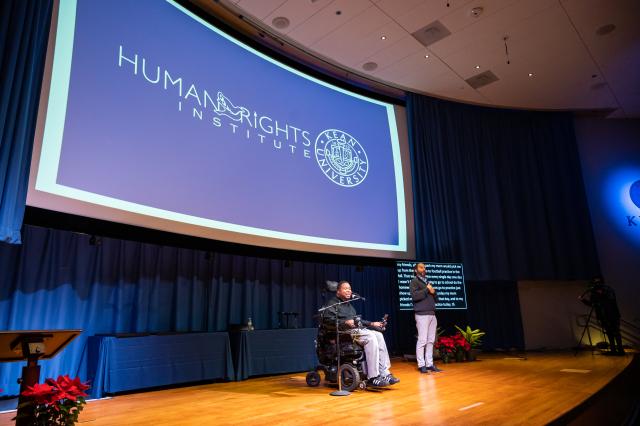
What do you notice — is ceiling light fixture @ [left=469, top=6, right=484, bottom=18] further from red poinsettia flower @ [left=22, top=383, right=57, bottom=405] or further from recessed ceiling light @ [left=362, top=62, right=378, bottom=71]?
red poinsettia flower @ [left=22, top=383, right=57, bottom=405]

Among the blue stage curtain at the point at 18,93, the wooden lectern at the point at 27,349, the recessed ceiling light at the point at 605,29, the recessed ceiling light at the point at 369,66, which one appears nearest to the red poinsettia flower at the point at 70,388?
the wooden lectern at the point at 27,349

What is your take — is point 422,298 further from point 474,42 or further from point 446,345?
point 474,42

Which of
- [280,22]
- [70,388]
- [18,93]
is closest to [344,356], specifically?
[70,388]

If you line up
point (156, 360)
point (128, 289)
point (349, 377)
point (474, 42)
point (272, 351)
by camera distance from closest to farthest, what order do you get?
point (349, 377) → point (156, 360) → point (128, 289) → point (272, 351) → point (474, 42)

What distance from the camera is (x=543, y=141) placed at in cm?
818

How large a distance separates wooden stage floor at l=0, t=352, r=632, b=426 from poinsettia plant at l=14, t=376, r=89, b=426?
26.1 inches

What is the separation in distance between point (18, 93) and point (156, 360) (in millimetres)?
2513

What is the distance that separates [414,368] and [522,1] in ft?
16.2

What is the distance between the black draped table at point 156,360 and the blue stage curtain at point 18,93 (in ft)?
4.08

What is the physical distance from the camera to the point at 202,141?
14.2 feet

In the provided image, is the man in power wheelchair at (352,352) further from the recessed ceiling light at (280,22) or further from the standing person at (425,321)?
the recessed ceiling light at (280,22)

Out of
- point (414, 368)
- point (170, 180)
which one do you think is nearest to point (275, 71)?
point (170, 180)

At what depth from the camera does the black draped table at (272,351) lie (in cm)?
454

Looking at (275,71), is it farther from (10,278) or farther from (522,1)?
(10,278)
